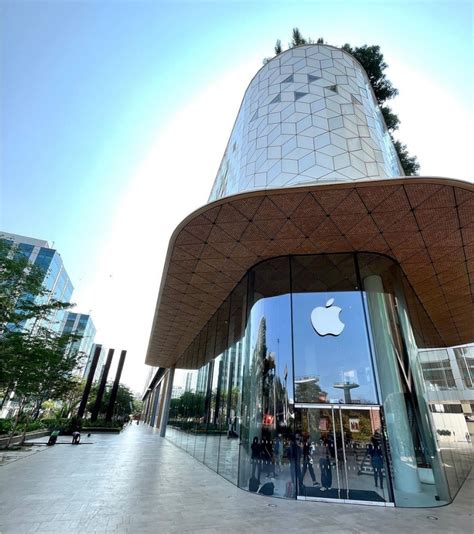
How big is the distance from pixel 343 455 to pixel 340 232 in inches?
237

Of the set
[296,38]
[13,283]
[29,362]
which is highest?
[296,38]

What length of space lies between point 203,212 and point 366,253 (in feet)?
18.4

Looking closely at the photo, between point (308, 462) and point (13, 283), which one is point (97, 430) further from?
point (308, 462)

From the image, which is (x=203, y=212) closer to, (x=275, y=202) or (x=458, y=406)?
(x=275, y=202)

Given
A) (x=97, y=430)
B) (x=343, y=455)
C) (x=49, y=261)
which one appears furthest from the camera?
(x=49, y=261)

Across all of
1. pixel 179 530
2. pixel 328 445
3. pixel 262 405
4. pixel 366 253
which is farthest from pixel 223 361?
pixel 179 530

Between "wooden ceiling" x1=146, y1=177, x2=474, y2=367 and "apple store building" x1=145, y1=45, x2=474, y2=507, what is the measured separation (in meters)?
0.05

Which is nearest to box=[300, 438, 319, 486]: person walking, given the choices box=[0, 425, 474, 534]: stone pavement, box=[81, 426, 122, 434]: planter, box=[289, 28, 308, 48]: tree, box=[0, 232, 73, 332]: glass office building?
box=[0, 425, 474, 534]: stone pavement

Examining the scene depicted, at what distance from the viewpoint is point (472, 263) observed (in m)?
10.3

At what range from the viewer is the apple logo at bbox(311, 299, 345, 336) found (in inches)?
361

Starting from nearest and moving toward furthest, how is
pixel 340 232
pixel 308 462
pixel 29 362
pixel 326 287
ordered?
pixel 308 462
pixel 340 232
pixel 326 287
pixel 29 362

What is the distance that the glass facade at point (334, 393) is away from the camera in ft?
25.5

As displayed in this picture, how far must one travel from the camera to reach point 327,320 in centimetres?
935

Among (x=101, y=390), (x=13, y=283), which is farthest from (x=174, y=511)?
(x=101, y=390)
